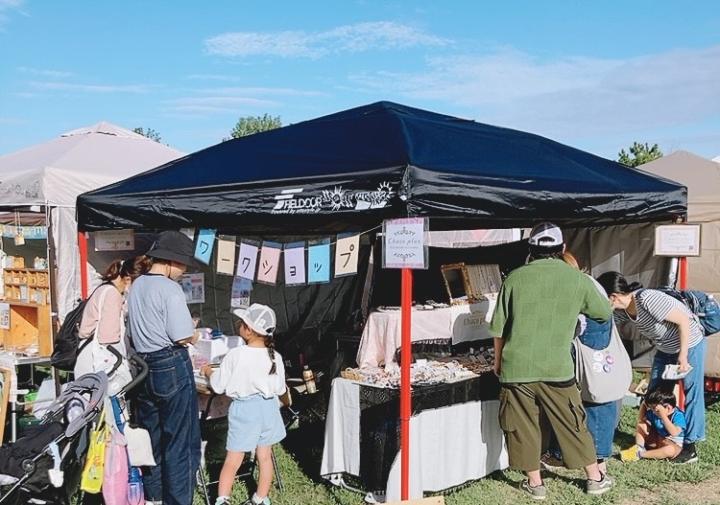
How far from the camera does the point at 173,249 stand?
13.2 feet

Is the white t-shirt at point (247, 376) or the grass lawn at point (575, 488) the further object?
the grass lawn at point (575, 488)

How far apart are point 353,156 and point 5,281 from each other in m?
4.24

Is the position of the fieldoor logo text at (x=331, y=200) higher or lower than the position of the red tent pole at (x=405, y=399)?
higher

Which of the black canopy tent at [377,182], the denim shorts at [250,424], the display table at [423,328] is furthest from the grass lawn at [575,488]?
the black canopy tent at [377,182]

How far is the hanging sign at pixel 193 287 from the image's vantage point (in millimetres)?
6383

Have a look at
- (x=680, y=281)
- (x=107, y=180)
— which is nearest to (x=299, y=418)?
(x=107, y=180)

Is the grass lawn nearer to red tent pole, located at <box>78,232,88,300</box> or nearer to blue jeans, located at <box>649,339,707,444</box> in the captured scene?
blue jeans, located at <box>649,339,707,444</box>

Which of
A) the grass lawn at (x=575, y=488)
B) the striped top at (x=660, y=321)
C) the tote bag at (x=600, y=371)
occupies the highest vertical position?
the striped top at (x=660, y=321)

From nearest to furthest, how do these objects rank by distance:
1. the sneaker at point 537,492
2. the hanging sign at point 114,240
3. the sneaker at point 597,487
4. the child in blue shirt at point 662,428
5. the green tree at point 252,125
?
the sneaker at point 537,492 → the sneaker at point 597,487 → the child in blue shirt at point 662,428 → the hanging sign at point 114,240 → the green tree at point 252,125

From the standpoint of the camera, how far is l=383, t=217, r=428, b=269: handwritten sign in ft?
11.8

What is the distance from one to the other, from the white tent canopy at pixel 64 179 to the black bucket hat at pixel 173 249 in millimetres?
2703

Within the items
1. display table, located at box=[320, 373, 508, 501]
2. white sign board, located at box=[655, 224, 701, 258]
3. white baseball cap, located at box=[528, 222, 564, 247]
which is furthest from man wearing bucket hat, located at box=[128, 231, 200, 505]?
white sign board, located at box=[655, 224, 701, 258]

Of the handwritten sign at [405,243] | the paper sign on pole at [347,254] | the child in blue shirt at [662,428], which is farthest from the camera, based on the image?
the child in blue shirt at [662,428]

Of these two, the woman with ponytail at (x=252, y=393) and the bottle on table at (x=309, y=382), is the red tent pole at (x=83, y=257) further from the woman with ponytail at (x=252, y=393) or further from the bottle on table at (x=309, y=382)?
the bottle on table at (x=309, y=382)
